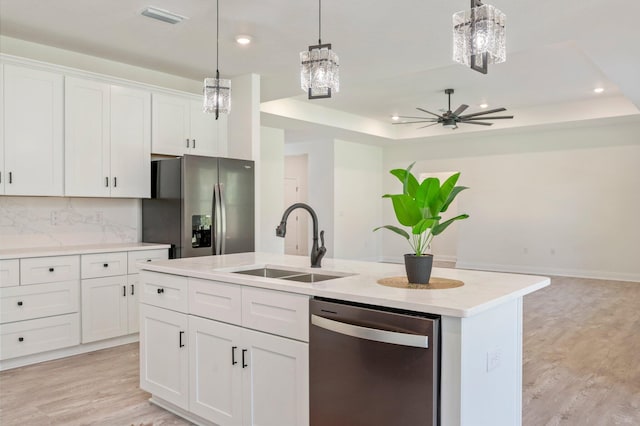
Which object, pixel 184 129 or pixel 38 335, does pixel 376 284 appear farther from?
pixel 184 129

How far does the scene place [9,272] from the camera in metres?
3.64

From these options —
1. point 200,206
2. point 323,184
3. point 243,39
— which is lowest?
point 200,206

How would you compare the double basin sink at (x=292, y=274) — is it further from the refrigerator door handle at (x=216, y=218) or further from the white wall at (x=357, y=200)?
the white wall at (x=357, y=200)

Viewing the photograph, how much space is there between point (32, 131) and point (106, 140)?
2.01 feet

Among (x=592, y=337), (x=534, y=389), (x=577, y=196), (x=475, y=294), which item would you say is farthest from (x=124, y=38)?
(x=577, y=196)

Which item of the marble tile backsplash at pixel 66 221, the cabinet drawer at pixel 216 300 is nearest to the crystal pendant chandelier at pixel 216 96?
the cabinet drawer at pixel 216 300

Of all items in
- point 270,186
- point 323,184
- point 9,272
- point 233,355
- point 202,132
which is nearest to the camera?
point 233,355

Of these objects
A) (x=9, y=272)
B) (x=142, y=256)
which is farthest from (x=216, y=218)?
(x=9, y=272)

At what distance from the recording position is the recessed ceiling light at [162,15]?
11.9ft

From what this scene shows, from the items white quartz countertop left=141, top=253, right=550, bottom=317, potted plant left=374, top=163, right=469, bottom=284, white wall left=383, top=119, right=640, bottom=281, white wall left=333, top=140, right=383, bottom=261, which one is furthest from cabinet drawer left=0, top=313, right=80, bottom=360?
white wall left=383, top=119, right=640, bottom=281

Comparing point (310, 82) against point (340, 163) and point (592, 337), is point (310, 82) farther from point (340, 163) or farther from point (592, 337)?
point (340, 163)

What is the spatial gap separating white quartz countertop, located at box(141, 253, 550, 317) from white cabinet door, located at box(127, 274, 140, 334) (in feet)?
5.18

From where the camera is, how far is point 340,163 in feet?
33.0

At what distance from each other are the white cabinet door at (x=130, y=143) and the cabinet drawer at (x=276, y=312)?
278cm
